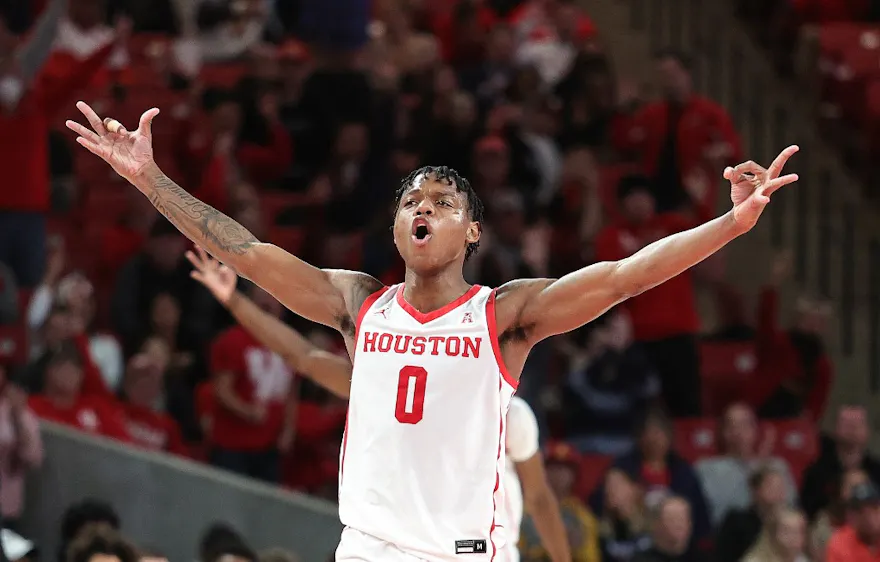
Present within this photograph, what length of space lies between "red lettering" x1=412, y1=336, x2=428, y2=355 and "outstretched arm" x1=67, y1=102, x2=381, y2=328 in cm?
30

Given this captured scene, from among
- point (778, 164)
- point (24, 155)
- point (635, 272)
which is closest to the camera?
point (778, 164)

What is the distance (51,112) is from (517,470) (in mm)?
4939

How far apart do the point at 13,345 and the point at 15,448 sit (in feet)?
3.94

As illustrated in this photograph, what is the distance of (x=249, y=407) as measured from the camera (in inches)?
388

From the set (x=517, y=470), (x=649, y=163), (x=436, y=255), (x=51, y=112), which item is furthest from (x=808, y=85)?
(x=436, y=255)

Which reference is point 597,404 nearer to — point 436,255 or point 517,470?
point 517,470

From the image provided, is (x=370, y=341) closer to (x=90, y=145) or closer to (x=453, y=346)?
(x=453, y=346)

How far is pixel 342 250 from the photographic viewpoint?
1114 cm

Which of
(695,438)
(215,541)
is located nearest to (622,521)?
(695,438)

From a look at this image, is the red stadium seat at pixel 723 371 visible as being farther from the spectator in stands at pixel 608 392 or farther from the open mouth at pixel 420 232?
the open mouth at pixel 420 232

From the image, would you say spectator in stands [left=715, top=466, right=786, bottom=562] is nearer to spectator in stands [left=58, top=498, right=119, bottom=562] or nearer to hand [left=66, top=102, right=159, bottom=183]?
spectator in stands [left=58, top=498, right=119, bottom=562]

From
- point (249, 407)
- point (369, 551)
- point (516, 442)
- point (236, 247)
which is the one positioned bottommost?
point (369, 551)

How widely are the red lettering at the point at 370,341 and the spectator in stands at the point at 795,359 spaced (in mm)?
7173

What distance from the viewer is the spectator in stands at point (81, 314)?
9.85m
